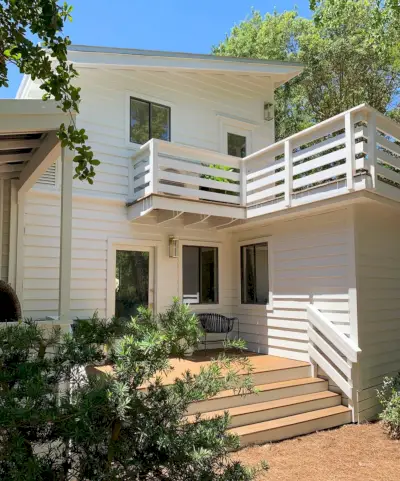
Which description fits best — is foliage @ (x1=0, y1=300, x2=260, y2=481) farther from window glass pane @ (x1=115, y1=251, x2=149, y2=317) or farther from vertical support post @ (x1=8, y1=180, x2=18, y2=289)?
window glass pane @ (x1=115, y1=251, x2=149, y2=317)

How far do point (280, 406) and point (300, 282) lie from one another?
2.42 m

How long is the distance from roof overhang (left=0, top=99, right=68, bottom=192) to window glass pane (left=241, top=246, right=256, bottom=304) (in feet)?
15.1

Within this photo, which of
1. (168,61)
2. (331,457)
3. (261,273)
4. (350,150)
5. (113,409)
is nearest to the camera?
(113,409)

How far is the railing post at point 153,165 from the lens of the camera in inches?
289

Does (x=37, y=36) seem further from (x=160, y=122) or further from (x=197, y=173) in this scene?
(x=160, y=122)

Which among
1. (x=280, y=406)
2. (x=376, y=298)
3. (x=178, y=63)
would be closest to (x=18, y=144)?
(x=178, y=63)

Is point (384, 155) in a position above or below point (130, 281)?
above

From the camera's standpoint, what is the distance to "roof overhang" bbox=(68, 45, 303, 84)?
7.68m

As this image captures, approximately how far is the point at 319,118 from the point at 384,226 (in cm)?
1139

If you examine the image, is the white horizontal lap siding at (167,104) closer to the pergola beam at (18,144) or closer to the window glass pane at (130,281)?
the window glass pane at (130,281)

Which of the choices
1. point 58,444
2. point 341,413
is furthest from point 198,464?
point 341,413

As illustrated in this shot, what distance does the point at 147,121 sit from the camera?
8.69 m

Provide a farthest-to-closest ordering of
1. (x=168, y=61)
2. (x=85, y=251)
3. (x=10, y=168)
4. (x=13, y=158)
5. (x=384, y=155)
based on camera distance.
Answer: (x=168, y=61) → (x=85, y=251) → (x=384, y=155) → (x=10, y=168) → (x=13, y=158)

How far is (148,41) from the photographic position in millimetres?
16938
